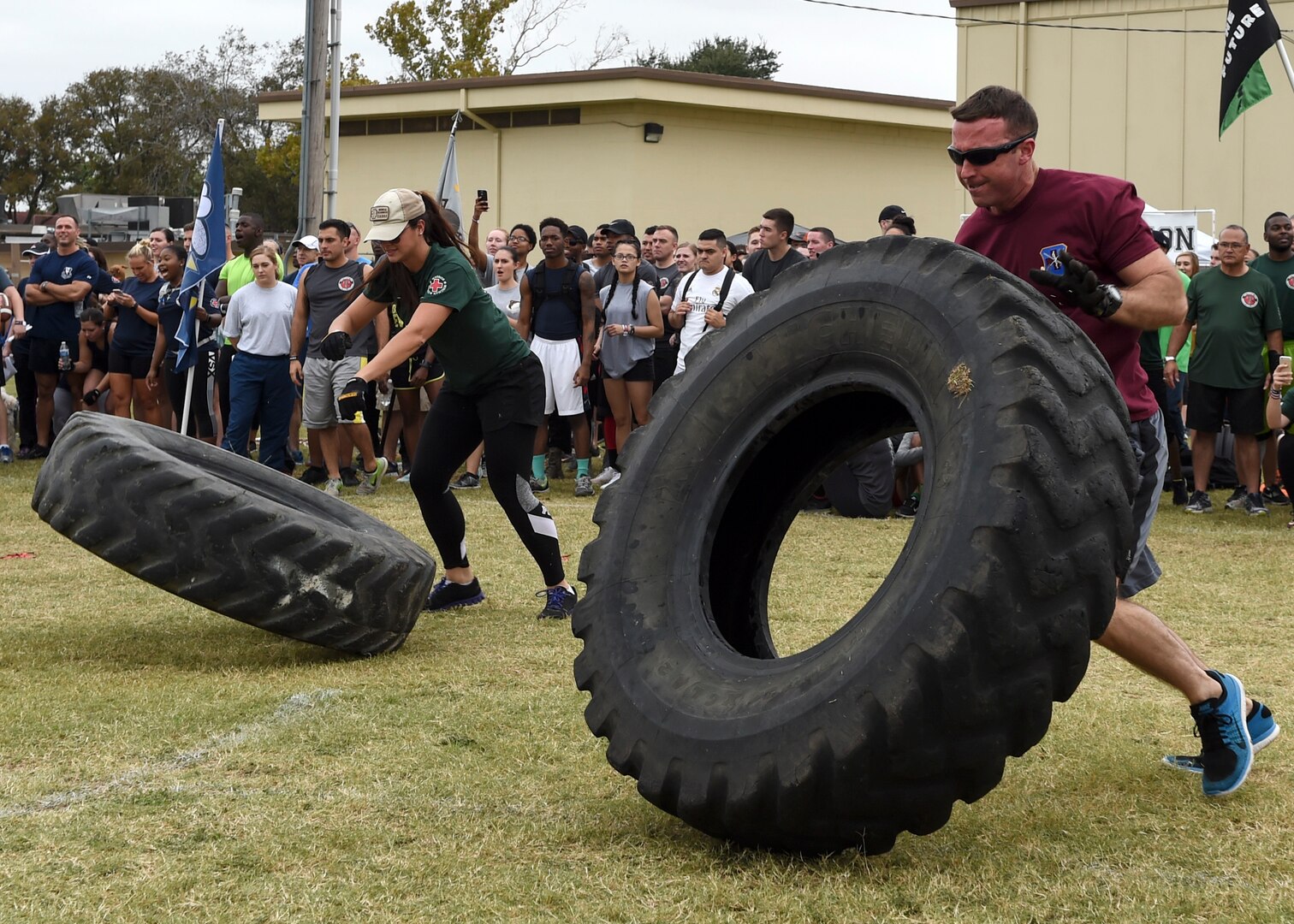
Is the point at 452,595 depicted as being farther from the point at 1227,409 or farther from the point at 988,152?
the point at 1227,409

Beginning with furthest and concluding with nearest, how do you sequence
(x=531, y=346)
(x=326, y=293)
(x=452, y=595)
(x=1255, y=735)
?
1. (x=531, y=346)
2. (x=326, y=293)
3. (x=452, y=595)
4. (x=1255, y=735)

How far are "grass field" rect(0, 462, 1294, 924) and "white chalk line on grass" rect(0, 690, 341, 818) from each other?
1 centimetres

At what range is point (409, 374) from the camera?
1171 cm

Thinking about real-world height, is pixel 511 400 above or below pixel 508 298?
below

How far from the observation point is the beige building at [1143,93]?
20.8m

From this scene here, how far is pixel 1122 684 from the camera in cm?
534

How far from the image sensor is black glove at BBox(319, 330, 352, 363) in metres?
5.79

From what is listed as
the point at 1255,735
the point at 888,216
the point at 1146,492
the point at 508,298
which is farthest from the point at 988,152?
the point at 508,298

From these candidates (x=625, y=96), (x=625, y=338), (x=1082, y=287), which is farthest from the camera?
(x=625, y=96)

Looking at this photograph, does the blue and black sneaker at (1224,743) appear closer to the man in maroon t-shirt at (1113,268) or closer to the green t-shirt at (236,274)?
the man in maroon t-shirt at (1113,268)

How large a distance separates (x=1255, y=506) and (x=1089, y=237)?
7343mm

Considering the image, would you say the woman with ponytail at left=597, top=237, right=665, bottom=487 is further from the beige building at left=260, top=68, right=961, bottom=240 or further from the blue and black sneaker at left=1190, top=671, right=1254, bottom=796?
the beige building at left=260, top=68, right=961, bottom=240

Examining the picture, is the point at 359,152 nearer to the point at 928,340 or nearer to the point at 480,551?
the point at 480,551

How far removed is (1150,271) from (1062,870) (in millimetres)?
1606
